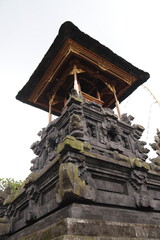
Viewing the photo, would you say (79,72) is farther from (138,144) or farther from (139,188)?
(139,188)

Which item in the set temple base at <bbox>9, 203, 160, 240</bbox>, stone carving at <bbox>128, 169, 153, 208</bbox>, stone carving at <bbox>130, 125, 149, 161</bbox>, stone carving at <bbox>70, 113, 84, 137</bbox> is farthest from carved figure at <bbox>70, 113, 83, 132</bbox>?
stone carving at <bbox>130, 125, 149, 161</bbox>

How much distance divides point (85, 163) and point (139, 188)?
1.86 meters

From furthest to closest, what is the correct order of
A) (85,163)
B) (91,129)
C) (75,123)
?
(91,129), (75,123), (85,163)

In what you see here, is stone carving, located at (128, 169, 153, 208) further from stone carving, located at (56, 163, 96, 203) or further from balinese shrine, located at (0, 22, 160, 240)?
stone carving, located at (56, 163, 96, 203)

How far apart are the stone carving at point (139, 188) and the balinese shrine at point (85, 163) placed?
1.0 inches

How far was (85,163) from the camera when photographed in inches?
187

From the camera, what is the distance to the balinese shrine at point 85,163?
13.4ft

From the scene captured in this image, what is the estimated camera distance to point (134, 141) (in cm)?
782

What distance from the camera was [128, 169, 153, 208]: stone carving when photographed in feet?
17.0

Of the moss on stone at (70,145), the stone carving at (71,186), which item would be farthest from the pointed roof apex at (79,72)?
the stone carving at (71,186)

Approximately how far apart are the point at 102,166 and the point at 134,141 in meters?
3.21

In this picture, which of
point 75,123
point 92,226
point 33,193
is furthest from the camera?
point 75,123

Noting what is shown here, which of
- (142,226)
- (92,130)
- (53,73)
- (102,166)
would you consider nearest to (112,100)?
(53,73)

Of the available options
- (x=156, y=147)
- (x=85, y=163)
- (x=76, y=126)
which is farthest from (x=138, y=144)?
(x=85, y=163)
